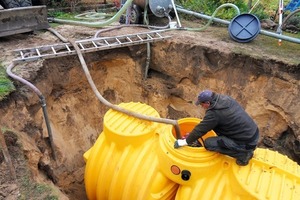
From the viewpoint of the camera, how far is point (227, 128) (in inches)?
132

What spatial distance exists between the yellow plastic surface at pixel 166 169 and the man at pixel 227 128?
13 cm

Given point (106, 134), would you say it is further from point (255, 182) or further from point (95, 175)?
point (255, 182)

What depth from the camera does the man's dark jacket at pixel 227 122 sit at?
330cm

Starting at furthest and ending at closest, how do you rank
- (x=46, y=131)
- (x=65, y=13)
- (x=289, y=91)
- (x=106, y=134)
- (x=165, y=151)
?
1. (x=65, y=13)
2. (x=289, y=91)
3. (x=46, y=131)
4. (x=106, y=134)
5. (x=165, y=151)

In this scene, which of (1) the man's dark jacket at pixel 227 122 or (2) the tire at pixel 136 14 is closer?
(1) the man's dark jacket at pixel 227 122

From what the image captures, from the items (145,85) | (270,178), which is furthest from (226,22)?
(270,178)

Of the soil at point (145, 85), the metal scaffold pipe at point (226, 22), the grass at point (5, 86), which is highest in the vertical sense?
the metal scaffold pipe at point (226, 22)

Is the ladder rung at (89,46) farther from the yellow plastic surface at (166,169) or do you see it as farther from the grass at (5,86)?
the yellow plastic surface at (166,169)

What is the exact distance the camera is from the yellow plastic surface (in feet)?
10.7

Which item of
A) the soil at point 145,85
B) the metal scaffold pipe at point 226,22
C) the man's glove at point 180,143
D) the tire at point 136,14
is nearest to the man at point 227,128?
the man's glove at point 180,143

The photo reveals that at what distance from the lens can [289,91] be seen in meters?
5.05

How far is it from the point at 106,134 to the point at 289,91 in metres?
3.28

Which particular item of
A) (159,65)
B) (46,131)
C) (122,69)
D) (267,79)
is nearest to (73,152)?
(46,131)

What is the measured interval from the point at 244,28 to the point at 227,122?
11.4ft
